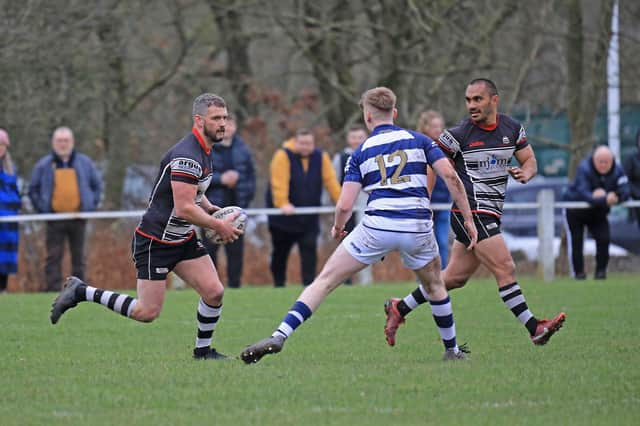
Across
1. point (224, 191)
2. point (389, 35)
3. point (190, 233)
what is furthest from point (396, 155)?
point (389, 35)

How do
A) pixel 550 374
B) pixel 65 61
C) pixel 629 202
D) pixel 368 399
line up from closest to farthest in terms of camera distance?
pixel 368 399 < pixel 550 374 < pixel 629 202 < pixel 65 61

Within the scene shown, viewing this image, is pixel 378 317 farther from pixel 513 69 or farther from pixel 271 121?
pixel 271 121

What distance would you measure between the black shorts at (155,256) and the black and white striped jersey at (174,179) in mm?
43

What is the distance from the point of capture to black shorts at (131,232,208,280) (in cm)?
817

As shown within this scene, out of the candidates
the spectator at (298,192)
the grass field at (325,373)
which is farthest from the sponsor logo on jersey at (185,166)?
the spectator at (298,192)

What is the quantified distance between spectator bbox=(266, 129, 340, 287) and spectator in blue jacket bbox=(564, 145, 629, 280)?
3641 millimetres

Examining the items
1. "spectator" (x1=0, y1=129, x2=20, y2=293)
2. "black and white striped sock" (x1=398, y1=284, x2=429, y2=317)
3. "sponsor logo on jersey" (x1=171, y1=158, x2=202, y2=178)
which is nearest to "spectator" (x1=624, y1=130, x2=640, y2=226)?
"spectator" (x1=0, y1=129, x2=20, y2=293)

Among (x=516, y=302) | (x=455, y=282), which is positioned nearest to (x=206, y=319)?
(x=455, y=282)

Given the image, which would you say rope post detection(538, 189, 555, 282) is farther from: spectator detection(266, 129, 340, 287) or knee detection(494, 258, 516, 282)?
knee detection(494, 258, 516, 282)

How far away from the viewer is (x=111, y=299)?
8453 millimetres

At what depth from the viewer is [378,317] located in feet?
38.4

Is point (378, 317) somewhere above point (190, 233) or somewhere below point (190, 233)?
below

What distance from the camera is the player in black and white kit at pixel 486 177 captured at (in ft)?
28.8

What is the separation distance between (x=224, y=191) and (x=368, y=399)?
9.53 m
